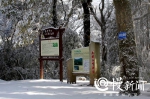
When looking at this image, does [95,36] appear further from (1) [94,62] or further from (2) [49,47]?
(1) [94,62]

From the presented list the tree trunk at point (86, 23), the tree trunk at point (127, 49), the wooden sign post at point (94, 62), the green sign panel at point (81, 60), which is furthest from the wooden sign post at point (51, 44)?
the tree trunk at point (86, 23)

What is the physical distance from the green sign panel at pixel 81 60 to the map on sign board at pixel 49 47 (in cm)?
159

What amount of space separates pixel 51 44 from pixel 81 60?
2546 millimetres

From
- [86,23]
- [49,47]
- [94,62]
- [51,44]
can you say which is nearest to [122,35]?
[94,62]

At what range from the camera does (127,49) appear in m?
8.02

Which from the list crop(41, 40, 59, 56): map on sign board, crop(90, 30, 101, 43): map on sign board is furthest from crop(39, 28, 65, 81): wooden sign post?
crop(90, 30, 101, 43): map on sign board

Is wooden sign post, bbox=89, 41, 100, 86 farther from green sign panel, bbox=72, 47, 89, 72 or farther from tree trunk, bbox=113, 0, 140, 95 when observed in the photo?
tree trunk, bbox=113, 0, 140, 95

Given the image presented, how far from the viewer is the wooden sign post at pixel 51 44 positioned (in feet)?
42.0

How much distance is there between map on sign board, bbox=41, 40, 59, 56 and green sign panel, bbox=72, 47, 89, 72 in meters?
1.59

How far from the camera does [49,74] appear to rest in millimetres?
18828

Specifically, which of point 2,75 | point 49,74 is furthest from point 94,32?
point 2,75

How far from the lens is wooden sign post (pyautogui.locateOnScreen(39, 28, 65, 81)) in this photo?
12.8 metres

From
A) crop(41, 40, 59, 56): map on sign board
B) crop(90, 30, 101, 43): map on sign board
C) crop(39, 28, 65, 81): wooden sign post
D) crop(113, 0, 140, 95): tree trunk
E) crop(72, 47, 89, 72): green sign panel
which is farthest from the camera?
crop(90, 30, 101, 43): map on sign board

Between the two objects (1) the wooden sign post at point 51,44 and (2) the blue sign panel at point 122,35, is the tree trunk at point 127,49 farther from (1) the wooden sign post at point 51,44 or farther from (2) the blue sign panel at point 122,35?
(1) the wooden sign post at point 51,44
